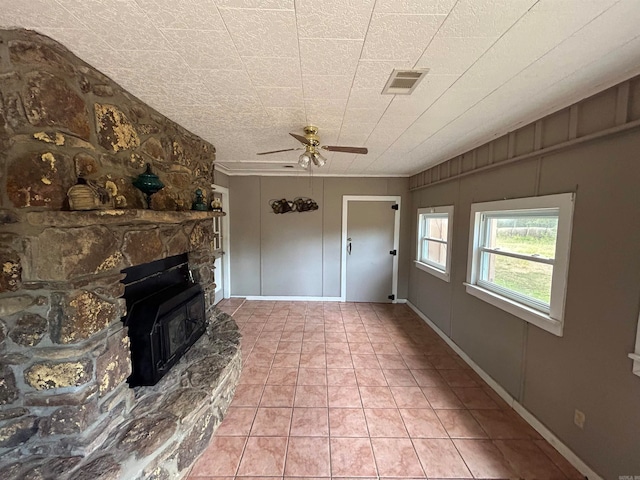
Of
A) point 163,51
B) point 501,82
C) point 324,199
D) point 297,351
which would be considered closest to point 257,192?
point 324,199

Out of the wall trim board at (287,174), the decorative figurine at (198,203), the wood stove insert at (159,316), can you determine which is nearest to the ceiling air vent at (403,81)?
the decorative figurine at (198,203)

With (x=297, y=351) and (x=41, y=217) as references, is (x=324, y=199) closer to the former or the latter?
(x=297, y=351)

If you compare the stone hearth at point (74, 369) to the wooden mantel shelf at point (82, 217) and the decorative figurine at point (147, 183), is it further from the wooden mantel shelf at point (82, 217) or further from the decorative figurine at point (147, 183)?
the decorative figurine at point (147, 183)

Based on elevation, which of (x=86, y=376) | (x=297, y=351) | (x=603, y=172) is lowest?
(x=297, y=351)

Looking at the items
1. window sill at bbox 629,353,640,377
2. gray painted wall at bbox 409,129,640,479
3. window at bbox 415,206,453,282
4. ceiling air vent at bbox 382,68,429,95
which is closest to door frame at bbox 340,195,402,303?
window at bbox 415,206,453,282

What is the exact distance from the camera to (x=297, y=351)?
309cm

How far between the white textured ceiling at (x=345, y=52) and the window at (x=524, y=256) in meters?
0.72

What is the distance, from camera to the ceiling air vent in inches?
53.7

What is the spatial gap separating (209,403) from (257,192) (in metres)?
3.55

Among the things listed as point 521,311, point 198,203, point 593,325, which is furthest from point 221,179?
point 593,325

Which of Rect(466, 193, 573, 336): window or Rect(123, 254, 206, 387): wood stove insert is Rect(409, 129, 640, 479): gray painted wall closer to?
Rect(466, 193, 573, 336): window

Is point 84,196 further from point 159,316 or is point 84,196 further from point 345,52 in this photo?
point 345,52

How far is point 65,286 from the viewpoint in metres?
1.14

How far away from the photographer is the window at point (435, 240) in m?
3.37
